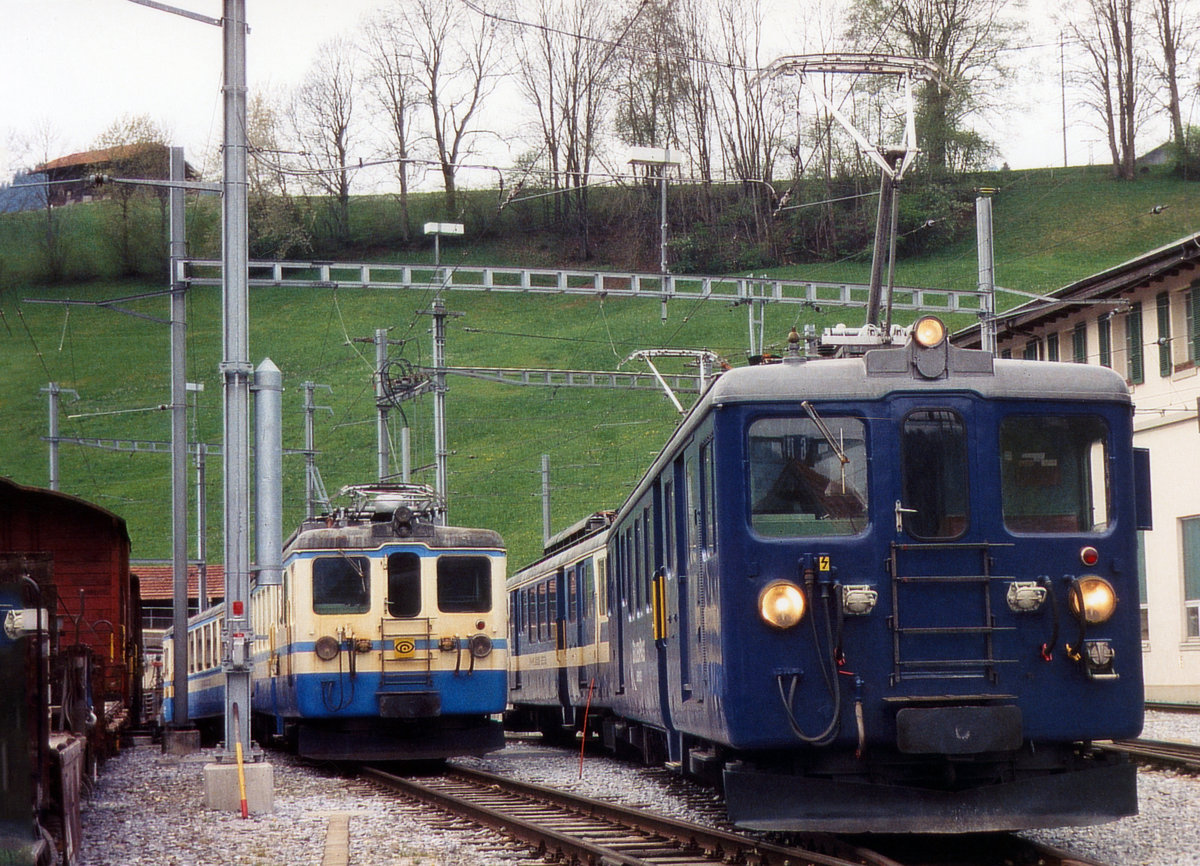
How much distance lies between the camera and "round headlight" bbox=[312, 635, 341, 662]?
16.8m

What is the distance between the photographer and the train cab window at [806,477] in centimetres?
839

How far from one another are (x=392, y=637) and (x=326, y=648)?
0.75m

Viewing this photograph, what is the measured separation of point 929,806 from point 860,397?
2.24 m

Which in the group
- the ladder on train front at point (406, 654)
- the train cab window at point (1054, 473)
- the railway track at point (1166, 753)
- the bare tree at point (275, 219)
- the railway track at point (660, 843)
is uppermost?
the bare tree at point (275, 219)

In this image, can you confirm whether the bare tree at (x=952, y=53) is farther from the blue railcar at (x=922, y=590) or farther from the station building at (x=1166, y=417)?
the blue railcar at (x=922, y=590)

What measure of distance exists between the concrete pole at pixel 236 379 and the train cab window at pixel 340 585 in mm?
2643

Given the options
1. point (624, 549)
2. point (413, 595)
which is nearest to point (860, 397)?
point (624, 549)

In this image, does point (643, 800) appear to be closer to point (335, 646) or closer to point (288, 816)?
point (288, 816)

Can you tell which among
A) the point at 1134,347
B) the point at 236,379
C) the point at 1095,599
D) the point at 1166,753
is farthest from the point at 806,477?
the point at 1134,347

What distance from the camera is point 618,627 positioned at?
1463 cm

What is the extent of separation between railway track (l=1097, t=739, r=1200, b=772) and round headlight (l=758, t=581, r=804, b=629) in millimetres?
→ 5447

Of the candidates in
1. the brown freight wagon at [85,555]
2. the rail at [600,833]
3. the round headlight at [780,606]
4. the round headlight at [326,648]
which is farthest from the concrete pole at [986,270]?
the round headlight at [780,606]

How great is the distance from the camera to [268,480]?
13.9m

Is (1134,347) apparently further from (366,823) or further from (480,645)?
(366,823)
